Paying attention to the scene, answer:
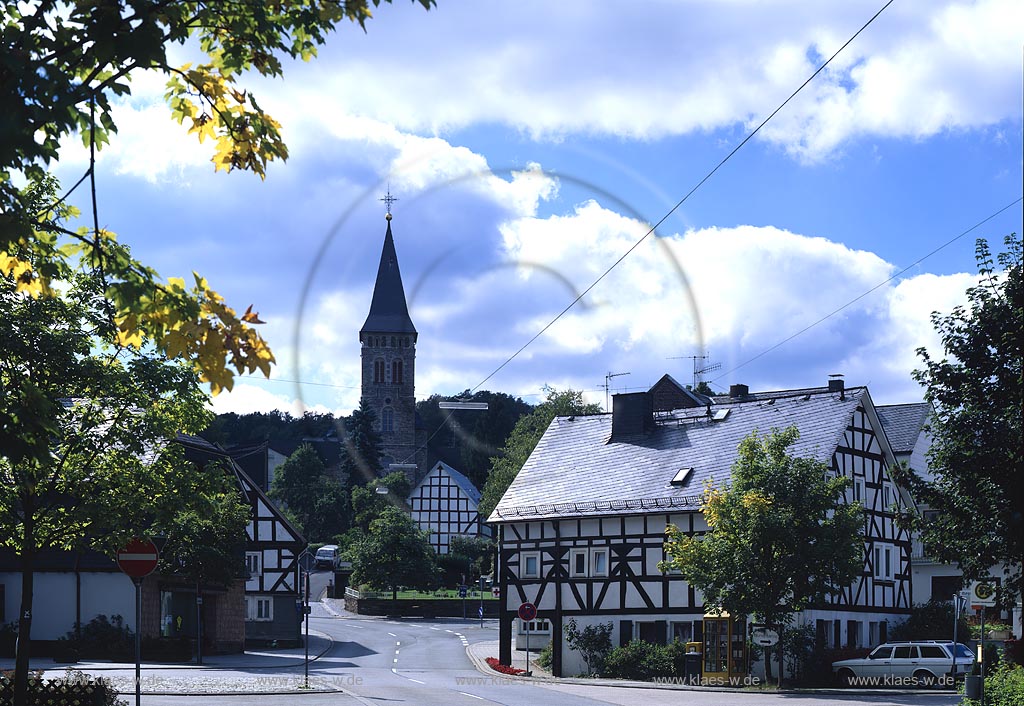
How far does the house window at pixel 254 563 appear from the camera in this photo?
50844 mm

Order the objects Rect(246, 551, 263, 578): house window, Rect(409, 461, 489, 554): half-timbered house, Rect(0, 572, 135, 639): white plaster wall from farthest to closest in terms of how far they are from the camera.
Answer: Rect(409, 461, 489, 554): half-timbered house
Rect(246, 551, 263, 578): house window
Rect(0, 572, 135, 639): white plaster wall

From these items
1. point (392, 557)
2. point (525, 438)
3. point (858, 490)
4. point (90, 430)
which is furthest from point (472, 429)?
point (90, 430)

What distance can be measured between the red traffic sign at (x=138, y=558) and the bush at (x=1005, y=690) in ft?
37.7

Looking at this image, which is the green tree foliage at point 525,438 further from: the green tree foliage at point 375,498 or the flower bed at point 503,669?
the flower bed at point 503,669

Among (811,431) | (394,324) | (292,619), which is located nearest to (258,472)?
(292,619)

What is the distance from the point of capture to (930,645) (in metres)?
34.3

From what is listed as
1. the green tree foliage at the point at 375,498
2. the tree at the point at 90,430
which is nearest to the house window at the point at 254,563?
the tree at the point at 90,430

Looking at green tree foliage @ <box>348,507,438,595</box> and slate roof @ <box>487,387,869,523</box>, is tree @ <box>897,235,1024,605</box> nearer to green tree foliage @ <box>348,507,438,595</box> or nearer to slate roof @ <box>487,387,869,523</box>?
slate roof @ <box>487,387,869,523</box>

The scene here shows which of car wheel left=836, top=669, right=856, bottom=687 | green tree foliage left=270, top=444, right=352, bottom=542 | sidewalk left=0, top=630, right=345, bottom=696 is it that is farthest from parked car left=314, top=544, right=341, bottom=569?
car wheel left=836, top=669, right=856, bottom=687

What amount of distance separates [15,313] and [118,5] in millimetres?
11535

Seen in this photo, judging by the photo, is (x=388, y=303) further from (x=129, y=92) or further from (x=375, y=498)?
(x=129, y=92)

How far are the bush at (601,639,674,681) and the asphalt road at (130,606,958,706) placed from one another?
420 cm

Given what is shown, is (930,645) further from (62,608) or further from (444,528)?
(444,528)

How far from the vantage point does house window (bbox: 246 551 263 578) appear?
5084 centimetres
